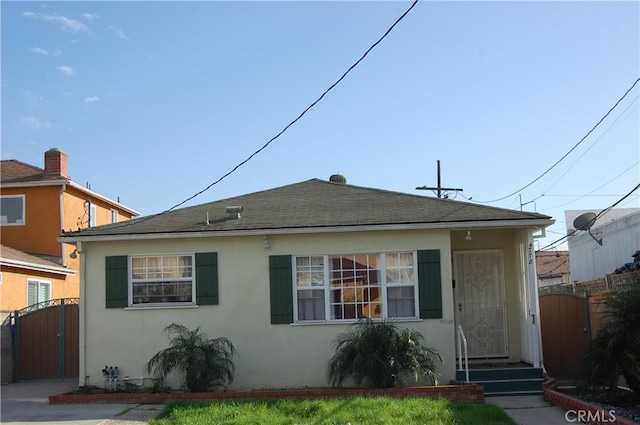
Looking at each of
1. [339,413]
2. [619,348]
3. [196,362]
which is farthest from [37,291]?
[619,348]

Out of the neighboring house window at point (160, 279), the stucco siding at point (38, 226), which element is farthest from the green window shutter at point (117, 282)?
the stucco siding at point (38, 226)

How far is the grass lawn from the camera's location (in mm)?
10022

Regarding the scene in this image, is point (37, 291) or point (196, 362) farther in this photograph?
point (37, 291)

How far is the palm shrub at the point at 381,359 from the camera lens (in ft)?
39.5

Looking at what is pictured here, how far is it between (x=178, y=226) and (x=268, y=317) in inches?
103

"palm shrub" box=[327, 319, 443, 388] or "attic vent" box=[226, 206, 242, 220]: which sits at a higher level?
"attic vent" box=[226, 206, 242, 220]

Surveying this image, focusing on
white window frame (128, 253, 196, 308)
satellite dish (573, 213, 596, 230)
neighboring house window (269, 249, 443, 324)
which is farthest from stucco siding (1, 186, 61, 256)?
satellite dish (573, 213, 596, 230)

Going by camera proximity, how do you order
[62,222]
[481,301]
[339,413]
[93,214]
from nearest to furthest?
[339,413]
[481,301]
[62,222]
[93,214]

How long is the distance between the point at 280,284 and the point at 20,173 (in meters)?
15.6

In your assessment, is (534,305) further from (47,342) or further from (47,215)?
(47,215)

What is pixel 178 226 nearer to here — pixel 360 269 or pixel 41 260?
pixel 360 269

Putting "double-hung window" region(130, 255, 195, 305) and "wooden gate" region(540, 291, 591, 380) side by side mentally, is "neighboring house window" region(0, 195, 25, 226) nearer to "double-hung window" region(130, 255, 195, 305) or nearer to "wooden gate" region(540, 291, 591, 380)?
"double-hung window" region(130, 255, 195, 305)

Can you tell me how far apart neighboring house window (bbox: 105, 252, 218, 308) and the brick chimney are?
466 inches

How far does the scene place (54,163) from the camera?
2450 cm
